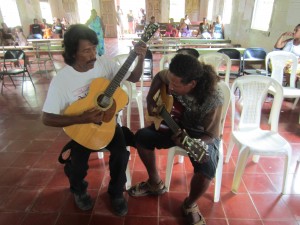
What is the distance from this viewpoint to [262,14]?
17.0 ft

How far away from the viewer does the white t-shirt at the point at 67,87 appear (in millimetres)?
1359

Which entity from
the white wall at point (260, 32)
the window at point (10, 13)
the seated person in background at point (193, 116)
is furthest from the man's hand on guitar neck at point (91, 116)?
the window at point (10, 13)

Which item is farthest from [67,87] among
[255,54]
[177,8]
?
[177,8]

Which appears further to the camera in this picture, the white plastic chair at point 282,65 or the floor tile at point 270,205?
the white plastic chair at point 282,65

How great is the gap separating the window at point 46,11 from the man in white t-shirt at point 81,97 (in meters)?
11.8

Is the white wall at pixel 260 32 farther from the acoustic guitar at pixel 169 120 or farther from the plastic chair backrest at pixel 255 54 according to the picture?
the acoustic guitar at pixel 169 120

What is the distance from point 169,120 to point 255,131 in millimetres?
892

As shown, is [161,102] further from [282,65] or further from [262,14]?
[262,14]

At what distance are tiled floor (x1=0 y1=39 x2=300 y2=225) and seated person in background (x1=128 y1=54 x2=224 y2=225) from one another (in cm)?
20

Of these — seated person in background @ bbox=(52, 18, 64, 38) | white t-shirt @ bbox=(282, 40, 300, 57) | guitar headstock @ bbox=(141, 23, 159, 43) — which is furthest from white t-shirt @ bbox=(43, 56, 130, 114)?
seated person in background @ bbox=(52, 18, 64, 38)

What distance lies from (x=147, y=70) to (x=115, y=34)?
334 inches

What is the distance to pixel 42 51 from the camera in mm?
5602

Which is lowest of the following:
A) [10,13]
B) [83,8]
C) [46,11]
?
[10,13]

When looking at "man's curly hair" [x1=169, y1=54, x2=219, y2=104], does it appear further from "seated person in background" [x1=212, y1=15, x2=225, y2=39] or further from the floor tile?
"seated person in background" [x1=212, y1=15, x2=225, y2=39]
